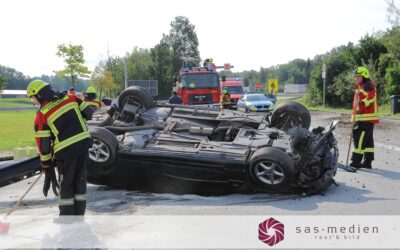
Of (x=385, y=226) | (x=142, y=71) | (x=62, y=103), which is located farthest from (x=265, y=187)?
(x=142, y=71)

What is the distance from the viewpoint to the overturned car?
5668mm

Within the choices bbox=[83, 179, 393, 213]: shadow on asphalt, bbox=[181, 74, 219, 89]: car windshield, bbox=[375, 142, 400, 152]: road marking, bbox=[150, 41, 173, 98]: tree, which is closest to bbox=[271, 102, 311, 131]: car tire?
bbox=[83, 179, 393, 213]: shadow on asphalt

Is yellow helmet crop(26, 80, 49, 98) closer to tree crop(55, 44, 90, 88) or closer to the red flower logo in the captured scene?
the red flower logo

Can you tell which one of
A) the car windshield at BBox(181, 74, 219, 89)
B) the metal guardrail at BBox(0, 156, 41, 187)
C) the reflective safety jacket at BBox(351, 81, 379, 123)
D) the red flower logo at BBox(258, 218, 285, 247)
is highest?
the car windshield at BBox(181, 74, 219, 89)

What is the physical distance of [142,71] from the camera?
56188 mm

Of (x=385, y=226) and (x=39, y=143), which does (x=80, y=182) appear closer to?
(x=39, y=143)

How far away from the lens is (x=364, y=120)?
801 centimetres

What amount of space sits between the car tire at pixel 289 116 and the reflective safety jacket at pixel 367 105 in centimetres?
120

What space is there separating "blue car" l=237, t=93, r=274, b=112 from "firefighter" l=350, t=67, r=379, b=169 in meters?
14.7

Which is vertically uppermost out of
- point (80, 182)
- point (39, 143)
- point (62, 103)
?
point (62, 103)

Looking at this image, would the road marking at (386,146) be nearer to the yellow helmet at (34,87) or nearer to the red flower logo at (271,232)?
the red flower logo at (271,232)

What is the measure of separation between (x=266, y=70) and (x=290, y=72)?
34.5 feet

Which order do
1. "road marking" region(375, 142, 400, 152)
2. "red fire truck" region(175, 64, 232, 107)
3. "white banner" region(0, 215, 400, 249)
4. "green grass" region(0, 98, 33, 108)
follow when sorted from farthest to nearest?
"green grass" region(0, 98, 33, 108), "red fire truck" region(175, 64, 232, 107), "road marking" region(375, 142, 400, 152), "white banner" region(0, 215, 400, 249)

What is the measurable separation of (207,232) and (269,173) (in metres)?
1.60
